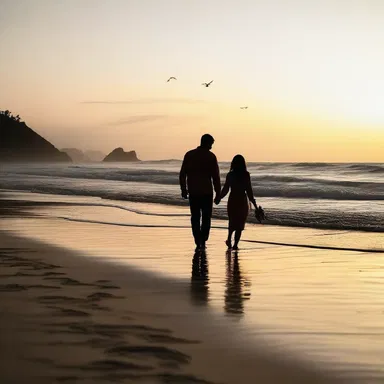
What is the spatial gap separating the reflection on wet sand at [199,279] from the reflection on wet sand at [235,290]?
0.77 feet

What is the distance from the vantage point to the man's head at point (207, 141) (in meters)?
11.1

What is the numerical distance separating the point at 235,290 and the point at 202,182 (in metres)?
4.22

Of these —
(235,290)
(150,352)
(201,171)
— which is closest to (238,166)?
(201,171)

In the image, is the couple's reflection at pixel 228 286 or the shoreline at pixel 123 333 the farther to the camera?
the couple's reflection at pixel 228 286

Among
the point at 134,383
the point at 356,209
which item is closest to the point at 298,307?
the point at 134,383

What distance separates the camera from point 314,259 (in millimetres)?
9727

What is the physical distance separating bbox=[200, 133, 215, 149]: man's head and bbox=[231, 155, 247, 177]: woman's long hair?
519 mm

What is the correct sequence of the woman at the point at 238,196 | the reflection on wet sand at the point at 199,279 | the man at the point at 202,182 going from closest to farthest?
the reflection on wet sand at the point at 199,279, the man at the point at 202,182, the woman at the point at 238,196

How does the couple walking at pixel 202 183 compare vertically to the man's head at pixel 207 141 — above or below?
below

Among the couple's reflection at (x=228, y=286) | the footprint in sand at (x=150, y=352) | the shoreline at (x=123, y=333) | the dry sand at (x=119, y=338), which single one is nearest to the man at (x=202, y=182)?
the couple's reflection at (x=228, y=286)

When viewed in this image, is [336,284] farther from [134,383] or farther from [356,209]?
[356,209]

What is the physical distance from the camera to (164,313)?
578 cm

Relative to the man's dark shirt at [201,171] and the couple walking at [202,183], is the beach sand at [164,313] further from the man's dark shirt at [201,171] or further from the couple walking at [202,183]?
the man's dark shirt at [201,171]

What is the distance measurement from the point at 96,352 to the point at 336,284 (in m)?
3.87
